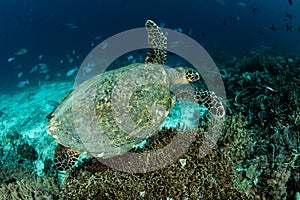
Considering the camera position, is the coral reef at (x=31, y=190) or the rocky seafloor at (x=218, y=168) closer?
the rocky seafloor at (x=218, y=168)

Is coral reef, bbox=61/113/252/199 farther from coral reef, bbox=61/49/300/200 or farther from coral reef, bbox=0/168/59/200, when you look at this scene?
coral reef, bbox=0/168/59/200

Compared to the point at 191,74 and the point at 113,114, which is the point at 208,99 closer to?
the point at 191,74

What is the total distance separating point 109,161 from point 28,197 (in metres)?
1.40

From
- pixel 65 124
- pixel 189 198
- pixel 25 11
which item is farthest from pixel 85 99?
pixel 25 11

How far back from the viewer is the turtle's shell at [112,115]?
2.53 meters

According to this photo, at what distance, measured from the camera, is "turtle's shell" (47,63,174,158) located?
8.30 ft

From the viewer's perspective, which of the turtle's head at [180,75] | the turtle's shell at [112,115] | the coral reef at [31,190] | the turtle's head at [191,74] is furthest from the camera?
the turtle's head at [191,74]

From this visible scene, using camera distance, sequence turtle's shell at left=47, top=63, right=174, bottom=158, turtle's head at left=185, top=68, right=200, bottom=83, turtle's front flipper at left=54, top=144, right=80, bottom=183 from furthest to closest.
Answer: turtle's head at left=185, top=68, right=200, bottom=83 < turtle's front flipper at left=54, top=144, right=80, bottom=183 < turtle's shell at left=47, top=63, right=174, bottom=158

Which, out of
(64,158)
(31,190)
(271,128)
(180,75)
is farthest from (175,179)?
(31,190)

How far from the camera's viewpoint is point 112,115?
8.47ft

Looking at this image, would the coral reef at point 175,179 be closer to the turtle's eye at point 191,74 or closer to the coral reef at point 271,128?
the coral reef at point 271,128

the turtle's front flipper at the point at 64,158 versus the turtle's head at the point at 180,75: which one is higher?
the turtle's head at the point at 180,75

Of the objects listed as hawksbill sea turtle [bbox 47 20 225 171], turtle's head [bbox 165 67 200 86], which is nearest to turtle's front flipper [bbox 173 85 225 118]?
turtle's head [bbox 165 67 200 86]

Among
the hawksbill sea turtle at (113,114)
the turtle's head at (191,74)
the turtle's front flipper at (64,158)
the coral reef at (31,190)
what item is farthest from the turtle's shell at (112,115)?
the coral reef at (31,190)
